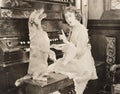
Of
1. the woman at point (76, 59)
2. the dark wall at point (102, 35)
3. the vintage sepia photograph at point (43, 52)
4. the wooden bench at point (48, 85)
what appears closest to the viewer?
the wooden bench at point (48, 85)

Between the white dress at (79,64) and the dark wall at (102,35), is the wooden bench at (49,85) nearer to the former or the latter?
the white dress at (79,64)

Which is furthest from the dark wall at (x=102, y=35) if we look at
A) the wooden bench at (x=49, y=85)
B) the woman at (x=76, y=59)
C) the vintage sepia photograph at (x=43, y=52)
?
the wooden bench at (x=49, y=85)

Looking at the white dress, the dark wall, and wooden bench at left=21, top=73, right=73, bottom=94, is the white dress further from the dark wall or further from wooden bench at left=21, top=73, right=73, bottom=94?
the dark wall

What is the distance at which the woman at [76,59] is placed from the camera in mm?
3236

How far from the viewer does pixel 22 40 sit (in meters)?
3.41

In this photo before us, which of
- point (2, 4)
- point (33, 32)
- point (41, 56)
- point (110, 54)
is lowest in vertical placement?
point (110, 54)

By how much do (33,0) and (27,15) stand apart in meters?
0.28

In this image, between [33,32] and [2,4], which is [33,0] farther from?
[33,32]

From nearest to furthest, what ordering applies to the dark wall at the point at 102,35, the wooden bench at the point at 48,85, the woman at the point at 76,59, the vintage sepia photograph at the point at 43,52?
the wooden bench at the point at 48,85, the vintage sepia photograph at the point at 43,52, the woman at the point at 76,59, the dark wall at the point at 102,35

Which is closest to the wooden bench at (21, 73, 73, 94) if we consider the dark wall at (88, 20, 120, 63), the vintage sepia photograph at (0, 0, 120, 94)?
the vintage sepia photograph at (0, 0, 120, 94)

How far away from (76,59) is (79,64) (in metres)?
0.09

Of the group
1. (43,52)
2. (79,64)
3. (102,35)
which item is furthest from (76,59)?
(102,35)

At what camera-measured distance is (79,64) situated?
134 inches

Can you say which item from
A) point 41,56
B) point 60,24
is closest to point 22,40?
point 41,56
